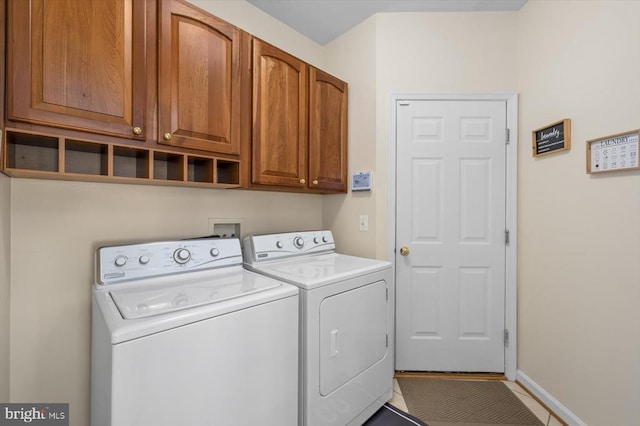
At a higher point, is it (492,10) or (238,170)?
(492,10)

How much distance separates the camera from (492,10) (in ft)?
6.72

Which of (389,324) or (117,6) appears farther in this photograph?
(389,324)

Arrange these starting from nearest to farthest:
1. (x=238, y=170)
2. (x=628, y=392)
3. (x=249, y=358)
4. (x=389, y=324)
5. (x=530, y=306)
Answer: (x=249, y=358) → (x=628, y=392) → (x=238, y=170) → (x=389, y=324) → (x=530, y=306)

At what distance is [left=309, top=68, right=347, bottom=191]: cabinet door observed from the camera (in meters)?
1.96

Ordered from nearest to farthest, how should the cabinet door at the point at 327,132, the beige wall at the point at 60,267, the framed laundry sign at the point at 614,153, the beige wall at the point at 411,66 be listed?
the beige wall at the point at 60,267 < the framed laundry sign at the point at 614,153 < the cabinet door at the point at 327,132 < the beige wall at the point at 411,66

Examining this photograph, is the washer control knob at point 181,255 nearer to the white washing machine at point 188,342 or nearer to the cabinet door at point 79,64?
the white washing machine at point 188,342

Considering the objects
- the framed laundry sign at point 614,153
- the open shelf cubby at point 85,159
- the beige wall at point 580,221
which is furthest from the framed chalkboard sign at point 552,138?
the open shelf cubby at point 85,159

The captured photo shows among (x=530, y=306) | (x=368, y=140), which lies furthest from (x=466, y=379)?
(x=368, y=140)

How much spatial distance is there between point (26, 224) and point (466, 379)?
2778 mm

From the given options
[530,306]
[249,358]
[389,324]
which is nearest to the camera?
[249,358]

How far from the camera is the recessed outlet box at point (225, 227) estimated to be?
179 centimetres

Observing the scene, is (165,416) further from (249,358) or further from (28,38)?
(28,38)

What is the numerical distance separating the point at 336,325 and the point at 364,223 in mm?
968

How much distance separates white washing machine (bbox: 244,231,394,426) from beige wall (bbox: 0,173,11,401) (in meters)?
1.02
